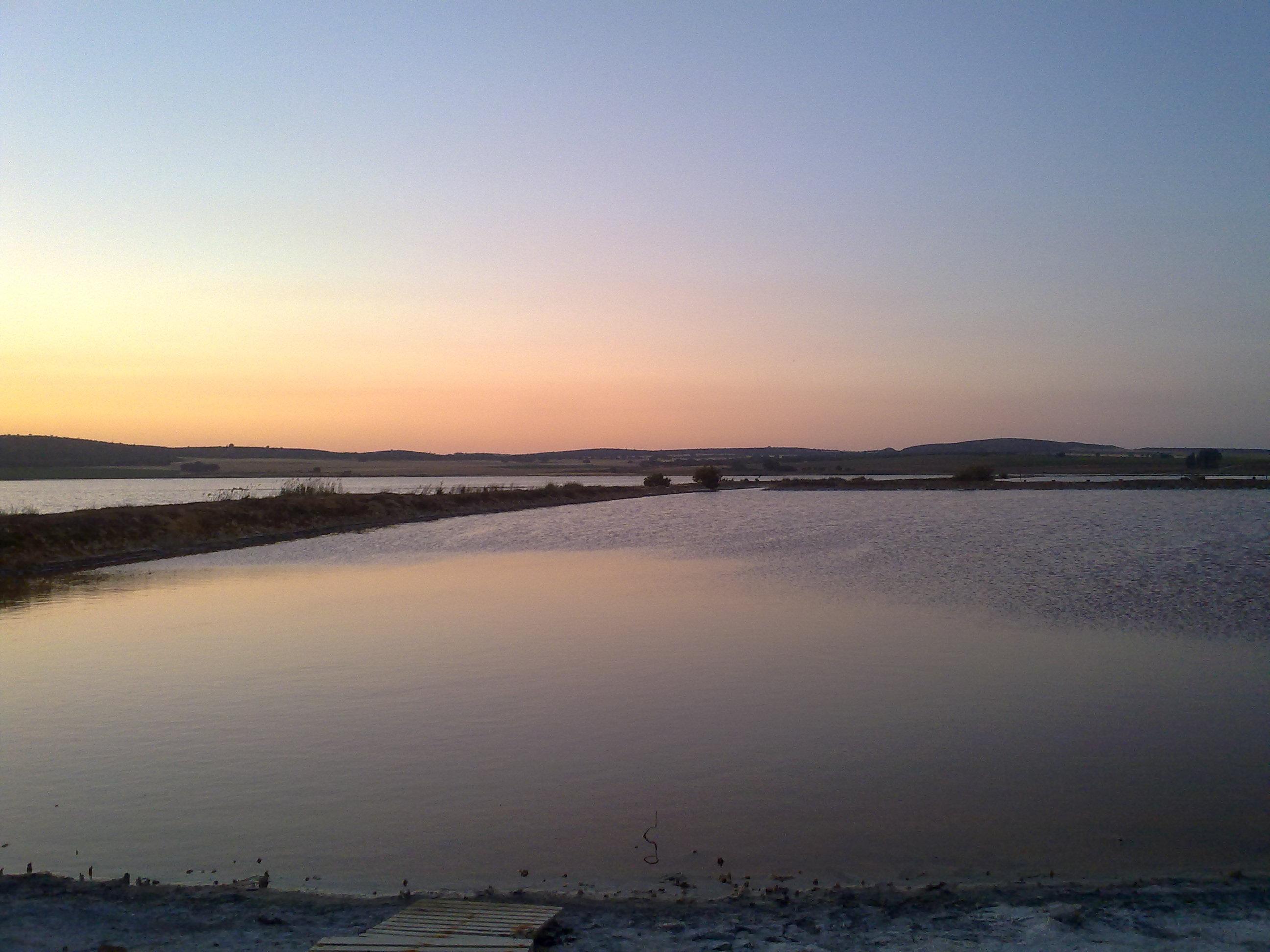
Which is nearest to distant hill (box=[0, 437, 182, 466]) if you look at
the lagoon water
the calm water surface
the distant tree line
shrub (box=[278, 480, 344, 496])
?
the calm water surface

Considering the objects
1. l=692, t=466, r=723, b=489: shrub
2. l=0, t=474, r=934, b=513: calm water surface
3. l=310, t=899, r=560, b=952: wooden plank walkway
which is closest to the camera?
l=310, t=899, r=560, b=952: wooden plank walkway

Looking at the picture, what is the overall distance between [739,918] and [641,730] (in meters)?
3.33

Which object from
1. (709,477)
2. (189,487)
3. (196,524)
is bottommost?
(196,524)

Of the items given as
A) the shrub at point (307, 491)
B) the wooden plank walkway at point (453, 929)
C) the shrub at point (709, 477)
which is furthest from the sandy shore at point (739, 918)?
the shrub at point (709, 477)

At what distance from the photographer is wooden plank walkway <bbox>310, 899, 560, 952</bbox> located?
388cm

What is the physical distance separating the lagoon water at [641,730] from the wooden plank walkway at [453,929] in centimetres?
55

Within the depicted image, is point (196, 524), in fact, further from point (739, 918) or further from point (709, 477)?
point (709, 477)

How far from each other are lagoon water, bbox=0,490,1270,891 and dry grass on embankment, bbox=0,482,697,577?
16.6 feet

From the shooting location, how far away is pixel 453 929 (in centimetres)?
405

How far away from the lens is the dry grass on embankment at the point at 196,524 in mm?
20719

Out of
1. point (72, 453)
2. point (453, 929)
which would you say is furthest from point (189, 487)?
point (453, 929)

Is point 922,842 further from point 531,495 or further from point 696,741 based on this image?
point 531,495

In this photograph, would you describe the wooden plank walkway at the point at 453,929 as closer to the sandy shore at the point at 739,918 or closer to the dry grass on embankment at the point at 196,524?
the sandy shore at the point at 739,918

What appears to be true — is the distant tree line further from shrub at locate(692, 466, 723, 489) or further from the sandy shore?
the sandy shore
